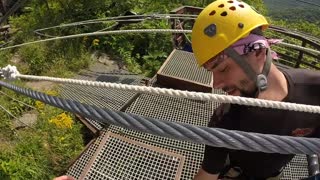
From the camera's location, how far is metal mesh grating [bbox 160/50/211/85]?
612cm

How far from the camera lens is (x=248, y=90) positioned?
2.36m

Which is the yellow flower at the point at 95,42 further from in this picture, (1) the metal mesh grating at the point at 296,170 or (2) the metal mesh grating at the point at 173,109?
(1) the metal mesh grating at the point at 296,170

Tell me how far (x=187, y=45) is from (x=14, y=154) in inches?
198

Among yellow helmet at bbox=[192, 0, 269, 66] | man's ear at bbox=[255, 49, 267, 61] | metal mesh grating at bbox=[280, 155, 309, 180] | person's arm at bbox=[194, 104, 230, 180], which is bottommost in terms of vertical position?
metal mesh grating at bbox=[280, 155, 309, 180]

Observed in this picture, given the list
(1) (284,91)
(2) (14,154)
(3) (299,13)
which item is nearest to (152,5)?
(2) (14,154)

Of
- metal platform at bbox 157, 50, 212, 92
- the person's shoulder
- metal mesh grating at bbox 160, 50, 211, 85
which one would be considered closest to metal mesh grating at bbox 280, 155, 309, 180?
metal platform at bbox 157, 50, 212, 92

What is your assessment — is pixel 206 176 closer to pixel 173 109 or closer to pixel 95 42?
pixel 173 109

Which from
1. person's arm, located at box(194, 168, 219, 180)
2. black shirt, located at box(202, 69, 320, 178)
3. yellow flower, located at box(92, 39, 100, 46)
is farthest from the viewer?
yellow flower, located at box(92, 39, 100, 46)

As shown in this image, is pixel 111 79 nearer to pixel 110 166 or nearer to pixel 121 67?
pixel 121 67

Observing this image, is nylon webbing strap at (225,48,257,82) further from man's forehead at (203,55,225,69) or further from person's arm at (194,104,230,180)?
person's arm at (194,104,230,180)

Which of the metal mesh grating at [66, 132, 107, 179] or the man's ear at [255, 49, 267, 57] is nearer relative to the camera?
the man's ear at [255, 49, 267, 57]

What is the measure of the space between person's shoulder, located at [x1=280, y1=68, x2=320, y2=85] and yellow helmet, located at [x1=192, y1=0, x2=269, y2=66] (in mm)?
385

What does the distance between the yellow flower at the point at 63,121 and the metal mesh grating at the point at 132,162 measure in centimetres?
111

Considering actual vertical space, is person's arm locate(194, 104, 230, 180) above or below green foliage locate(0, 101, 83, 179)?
above
